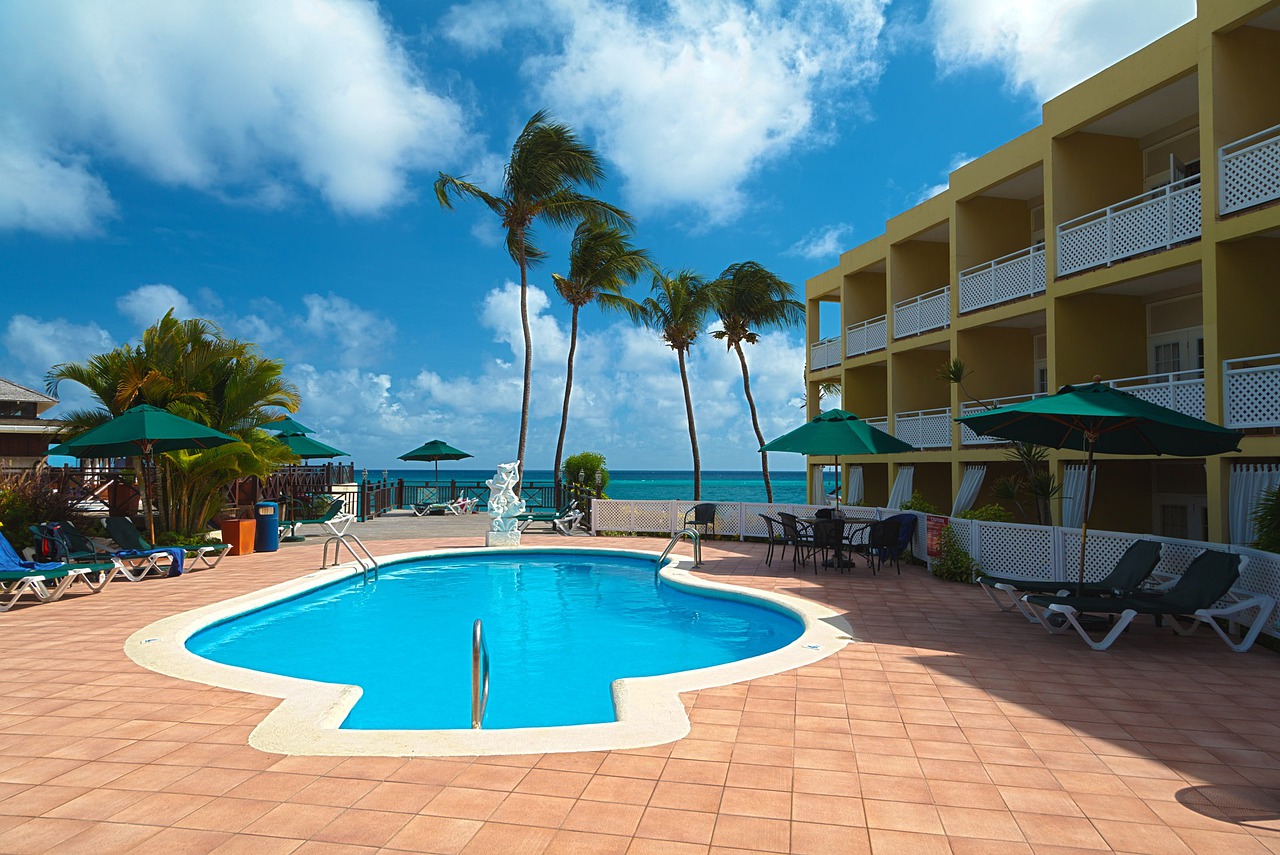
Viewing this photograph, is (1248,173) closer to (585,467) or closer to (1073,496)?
(1073,496)

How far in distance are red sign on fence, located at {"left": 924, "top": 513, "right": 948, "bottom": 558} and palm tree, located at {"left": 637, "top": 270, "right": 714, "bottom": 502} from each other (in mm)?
15071

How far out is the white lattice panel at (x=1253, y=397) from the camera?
944 cm

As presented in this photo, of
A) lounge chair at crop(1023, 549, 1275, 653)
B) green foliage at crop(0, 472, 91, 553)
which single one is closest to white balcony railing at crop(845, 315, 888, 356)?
lounge chair at crop(1023, 549, 1275, 653)

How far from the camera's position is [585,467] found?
70.9 ft

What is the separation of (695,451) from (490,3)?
688 inches

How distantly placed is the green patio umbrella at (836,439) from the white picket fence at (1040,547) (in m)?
1.39

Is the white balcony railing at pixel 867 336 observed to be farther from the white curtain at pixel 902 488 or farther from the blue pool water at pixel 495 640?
the blue pool water at pixel 495 640

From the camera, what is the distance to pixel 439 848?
3.00m

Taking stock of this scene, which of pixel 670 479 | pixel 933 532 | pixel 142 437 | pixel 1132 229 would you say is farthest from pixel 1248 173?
pixel 670 479

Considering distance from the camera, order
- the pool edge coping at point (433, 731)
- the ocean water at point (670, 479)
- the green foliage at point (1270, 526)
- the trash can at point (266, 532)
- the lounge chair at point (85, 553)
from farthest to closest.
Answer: the ocean water at point (670, 479)
the trash can at point (266, 532)
the lounge chair at point (85, 553)
the green foliage at point (1270, 526)
the pool edge coping at point (433, 731)

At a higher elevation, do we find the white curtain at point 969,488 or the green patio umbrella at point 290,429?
the green patio umbrella at point 290,429

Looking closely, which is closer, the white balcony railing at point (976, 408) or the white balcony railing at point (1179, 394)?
the white balcony railing at point (1179, 394)

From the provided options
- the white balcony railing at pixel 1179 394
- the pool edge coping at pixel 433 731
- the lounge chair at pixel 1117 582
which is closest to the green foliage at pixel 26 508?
the pool edge coping at pixel 433 731

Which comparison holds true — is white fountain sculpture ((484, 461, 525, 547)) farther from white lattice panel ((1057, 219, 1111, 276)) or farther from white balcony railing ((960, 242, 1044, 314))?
white lattice panel ((1057, 219, 1111, 276))
